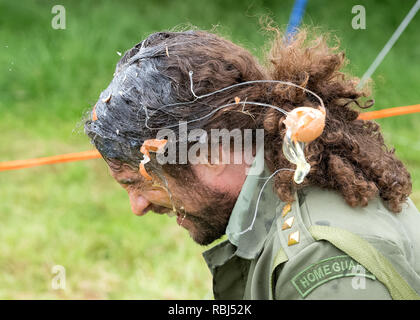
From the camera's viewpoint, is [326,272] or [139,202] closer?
[326,272]

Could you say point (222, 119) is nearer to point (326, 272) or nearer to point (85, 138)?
point (326, 272)

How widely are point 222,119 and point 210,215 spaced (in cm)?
38

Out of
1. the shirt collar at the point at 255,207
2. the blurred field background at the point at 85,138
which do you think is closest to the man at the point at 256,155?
the shirt collar at the point at 255,207

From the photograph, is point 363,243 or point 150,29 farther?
point 150,29

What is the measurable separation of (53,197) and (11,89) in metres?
2.04

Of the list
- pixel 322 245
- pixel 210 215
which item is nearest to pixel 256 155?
pixel 210 215

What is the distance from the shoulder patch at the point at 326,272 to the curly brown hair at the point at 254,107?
28 centimetres

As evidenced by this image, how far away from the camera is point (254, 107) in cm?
225

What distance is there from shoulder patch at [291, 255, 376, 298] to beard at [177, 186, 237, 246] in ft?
1.53

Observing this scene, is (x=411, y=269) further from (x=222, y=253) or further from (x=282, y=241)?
(x=222, y=253)

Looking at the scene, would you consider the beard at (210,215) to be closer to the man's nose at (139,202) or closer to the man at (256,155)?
the man at (256,155)

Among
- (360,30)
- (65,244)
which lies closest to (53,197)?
(65,244)
